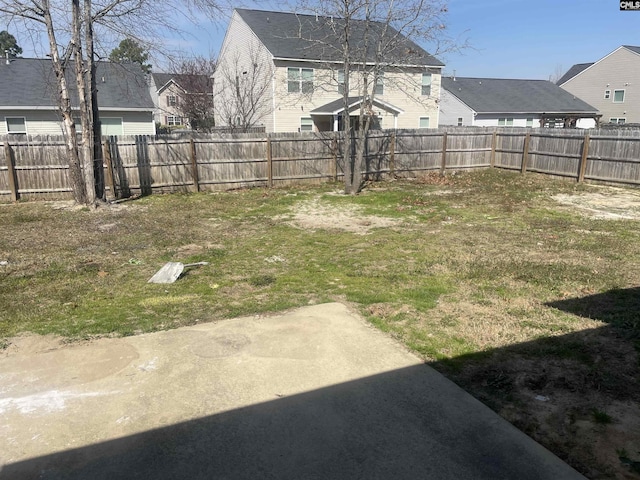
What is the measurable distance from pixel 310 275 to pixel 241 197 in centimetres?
749

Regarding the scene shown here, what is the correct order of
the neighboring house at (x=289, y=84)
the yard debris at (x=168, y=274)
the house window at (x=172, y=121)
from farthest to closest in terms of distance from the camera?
the house window at (x=172, y=121), the neighboring house at (x=289, y=84), the yard debris at (x=168, y=274)

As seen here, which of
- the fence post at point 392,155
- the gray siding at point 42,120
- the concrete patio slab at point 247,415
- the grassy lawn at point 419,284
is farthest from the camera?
the gray siding at point 42,120

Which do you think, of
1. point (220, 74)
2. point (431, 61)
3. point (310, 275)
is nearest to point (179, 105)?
point (220, 74)

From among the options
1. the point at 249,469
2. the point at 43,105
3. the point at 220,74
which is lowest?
the point at 249,469

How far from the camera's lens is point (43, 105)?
21.8 meters

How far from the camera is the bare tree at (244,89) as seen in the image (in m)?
25.9

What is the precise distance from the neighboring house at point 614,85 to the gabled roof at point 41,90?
37.9m

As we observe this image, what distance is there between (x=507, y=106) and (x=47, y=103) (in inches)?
1250

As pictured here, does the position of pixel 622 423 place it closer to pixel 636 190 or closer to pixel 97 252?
pixel 97 252

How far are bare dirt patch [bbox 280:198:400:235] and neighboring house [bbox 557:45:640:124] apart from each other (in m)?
38.1

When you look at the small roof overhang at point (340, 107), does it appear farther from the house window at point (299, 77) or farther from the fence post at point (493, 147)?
the fence post at point (493, 147)

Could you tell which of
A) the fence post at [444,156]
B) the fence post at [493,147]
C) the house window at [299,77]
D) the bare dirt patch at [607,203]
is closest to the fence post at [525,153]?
the fence post at [493,147]

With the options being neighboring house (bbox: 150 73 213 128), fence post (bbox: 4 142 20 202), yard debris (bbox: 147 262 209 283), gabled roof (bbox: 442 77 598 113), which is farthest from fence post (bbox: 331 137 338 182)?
gabled roof (bbox: 442 77 598 113)

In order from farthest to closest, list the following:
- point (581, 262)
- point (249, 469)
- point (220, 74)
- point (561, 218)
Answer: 1. point (220, 74)
2. point (561, 218)
3. point (581, 262)
4. point (249, 469)
